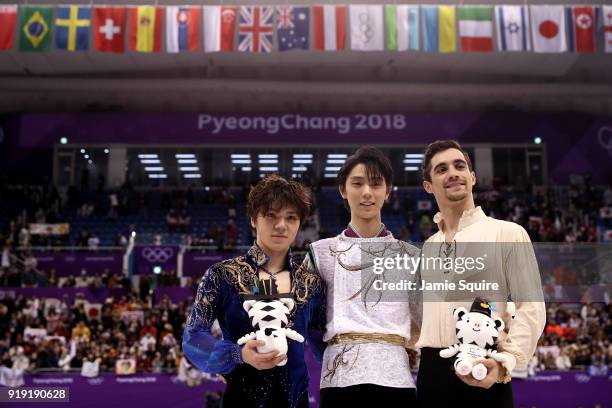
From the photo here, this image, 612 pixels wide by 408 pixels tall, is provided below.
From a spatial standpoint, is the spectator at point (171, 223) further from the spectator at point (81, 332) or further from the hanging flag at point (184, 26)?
the spectator at point (81, 332)

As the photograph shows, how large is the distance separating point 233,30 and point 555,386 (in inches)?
530

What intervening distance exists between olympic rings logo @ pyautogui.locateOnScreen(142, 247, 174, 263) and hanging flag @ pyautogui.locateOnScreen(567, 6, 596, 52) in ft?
45.4

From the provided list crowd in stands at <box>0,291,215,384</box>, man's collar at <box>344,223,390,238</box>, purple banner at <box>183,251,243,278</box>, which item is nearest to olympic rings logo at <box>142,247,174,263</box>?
purple banner at <box>183,251,243,278</box>

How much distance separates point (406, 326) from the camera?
354 cm

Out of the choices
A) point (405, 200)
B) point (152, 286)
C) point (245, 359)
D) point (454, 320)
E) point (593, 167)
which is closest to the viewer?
point (245, 359)

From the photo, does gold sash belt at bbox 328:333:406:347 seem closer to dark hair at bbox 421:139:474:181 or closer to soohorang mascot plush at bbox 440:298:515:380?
soohorang mascot plush at bbox 440:298:515:380

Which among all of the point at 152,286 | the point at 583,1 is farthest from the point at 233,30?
the point at 583,1

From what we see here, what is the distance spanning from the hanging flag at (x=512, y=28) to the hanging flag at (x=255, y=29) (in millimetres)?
6938

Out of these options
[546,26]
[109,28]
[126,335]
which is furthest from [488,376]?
[109,28]

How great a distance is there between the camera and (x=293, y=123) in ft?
98.0

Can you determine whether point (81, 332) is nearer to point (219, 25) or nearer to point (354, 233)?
point (219, 25)

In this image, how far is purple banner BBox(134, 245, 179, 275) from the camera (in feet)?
66.2

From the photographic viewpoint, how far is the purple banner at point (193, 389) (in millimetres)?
12938

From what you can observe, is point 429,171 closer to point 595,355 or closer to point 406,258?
point 406,258
